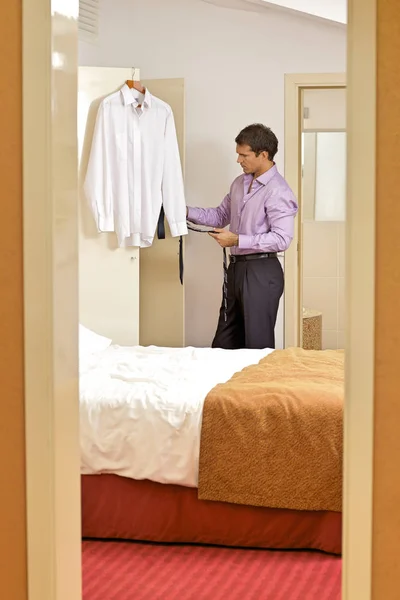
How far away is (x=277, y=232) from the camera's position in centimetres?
483

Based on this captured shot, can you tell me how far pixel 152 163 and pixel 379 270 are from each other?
3585 mm

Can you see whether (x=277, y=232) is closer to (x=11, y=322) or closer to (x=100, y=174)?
(x=100, y=174)

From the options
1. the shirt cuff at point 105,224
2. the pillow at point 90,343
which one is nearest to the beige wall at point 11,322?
the pillow at point 90,343

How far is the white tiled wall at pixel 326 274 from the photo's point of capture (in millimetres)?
7793

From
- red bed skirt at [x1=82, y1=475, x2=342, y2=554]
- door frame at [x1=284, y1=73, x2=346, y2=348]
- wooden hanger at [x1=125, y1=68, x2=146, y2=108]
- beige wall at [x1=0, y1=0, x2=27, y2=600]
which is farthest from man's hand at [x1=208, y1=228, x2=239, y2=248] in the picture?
beige wall at [x1=0, y1=0, x2=27, y2=600]

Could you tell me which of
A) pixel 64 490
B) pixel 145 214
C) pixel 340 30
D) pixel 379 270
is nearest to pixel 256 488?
pixel 64 490

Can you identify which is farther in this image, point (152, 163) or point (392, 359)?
point (152, 163)

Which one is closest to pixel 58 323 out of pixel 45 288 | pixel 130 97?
pixel 45 288

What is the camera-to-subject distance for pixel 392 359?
72.4 inches

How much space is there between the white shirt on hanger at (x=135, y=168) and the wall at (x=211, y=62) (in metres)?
0.39

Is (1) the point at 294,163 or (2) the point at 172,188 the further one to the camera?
(1) the point at 294,163

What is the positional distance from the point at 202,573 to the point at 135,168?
2976 mm

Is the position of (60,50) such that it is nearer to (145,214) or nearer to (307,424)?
(307,424)

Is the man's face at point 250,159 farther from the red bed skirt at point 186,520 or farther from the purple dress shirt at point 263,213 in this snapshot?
the red bed skirt at point 186,520
